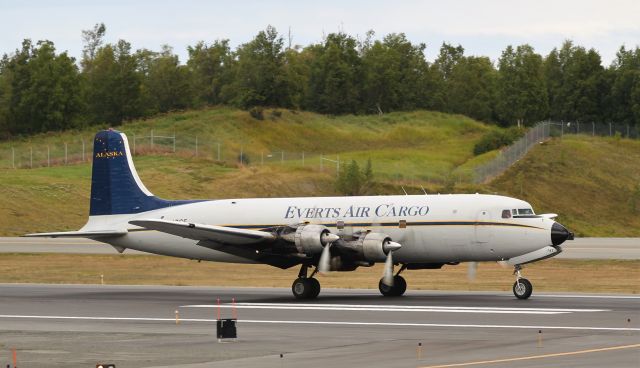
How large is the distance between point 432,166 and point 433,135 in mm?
21107

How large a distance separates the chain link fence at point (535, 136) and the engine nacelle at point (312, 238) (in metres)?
63.1

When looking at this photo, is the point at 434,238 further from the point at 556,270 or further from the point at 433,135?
the point at 433,135

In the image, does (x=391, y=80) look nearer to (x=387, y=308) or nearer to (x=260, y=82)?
(x=260, y=82)

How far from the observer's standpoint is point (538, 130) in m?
109

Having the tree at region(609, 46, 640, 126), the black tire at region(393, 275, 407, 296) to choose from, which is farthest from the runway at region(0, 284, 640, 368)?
the tree at region(609, 46, 640, 126)

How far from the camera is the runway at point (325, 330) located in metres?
20.9

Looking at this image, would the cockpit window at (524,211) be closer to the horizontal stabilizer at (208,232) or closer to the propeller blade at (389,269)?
the propeller blade at (389,269)

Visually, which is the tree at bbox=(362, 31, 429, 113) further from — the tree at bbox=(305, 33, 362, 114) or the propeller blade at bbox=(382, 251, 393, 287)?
the propeller blade at bbox=(382, 251, 393, 287)

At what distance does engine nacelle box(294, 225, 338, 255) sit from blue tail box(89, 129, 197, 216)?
23.3 feet

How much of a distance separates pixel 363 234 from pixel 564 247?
31589 millimetres

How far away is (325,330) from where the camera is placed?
86.4 feet

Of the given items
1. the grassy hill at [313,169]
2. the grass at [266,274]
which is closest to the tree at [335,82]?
the grassy hill at [313,169]

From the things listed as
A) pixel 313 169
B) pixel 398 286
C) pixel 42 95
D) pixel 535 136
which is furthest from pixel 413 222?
pixel 42 95

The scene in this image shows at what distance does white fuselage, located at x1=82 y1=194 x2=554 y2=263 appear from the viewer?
34438 mm
